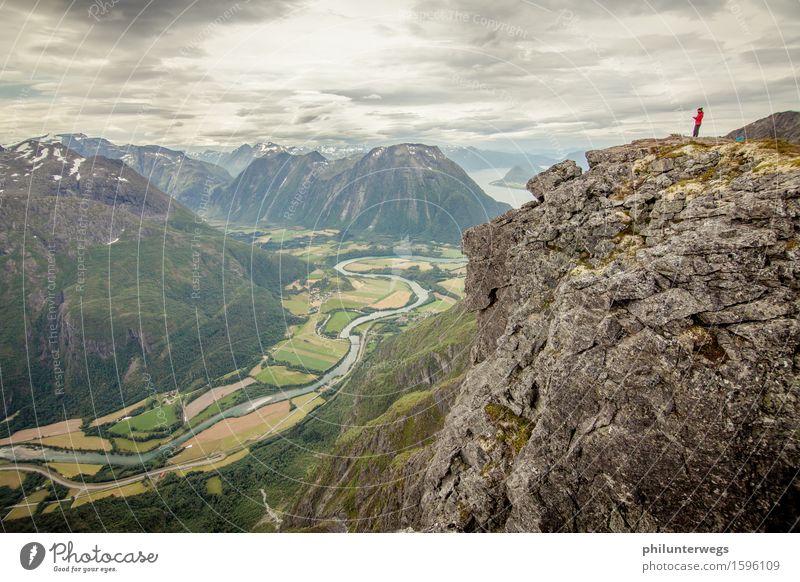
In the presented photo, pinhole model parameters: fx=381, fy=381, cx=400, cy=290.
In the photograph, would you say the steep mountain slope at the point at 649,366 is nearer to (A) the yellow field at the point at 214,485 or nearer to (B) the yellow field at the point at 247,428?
(A) the yellow field at the point at 214,485

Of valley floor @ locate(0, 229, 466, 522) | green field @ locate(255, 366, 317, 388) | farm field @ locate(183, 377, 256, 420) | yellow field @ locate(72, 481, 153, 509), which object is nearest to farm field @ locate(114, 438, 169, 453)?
valley floor @ locate(0, 229, 466, 522)

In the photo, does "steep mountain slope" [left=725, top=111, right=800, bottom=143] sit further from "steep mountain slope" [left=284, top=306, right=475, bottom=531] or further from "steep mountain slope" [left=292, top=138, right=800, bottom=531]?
"steep mountain slope" [left=284, top=306, right=475, bottom=531]

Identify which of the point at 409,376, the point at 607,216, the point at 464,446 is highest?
the point at 607,216

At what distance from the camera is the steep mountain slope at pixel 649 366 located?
18422 millimetres

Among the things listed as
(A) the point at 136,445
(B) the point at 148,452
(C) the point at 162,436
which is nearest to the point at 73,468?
(A) the point at 136,445

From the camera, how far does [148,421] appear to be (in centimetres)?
16100

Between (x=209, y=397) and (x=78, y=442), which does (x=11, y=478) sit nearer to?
(x=78, y=442)

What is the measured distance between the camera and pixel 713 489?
723 inches

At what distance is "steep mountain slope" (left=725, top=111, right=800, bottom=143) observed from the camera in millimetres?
59625

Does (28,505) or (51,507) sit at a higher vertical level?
(51,507)

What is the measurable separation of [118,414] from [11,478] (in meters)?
42.8
